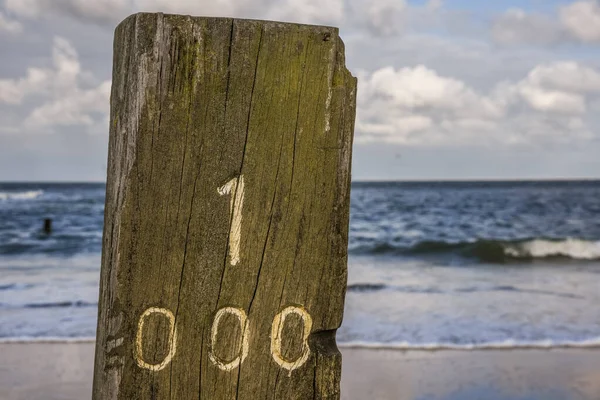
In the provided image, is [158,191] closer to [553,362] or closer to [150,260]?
[150,260]

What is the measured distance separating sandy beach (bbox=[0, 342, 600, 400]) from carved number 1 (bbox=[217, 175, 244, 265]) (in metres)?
4.08

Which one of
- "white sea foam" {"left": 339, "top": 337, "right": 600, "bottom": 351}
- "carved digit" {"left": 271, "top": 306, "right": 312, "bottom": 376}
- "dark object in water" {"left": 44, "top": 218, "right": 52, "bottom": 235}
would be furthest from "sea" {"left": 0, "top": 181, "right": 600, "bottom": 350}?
"carved digit" {"left": 271, "top": 306, "right": 312, "bottom": 376}

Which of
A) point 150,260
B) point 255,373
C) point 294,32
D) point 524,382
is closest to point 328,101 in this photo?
point 294,32

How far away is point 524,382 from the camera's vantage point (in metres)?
5.76

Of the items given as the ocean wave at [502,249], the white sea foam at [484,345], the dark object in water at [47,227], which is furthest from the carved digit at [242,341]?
the dark object in water at [47,227]

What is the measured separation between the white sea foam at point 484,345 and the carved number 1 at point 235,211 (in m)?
5.51

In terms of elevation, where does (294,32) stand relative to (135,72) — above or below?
above

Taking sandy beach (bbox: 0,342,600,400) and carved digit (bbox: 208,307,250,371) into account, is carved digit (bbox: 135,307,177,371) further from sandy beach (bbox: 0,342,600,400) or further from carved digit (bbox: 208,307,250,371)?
sandy beach (bbox: 0,342,600,400)

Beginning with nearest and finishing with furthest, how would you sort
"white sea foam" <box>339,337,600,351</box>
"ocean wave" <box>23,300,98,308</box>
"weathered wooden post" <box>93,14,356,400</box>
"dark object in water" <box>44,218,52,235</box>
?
"weathered wooden post" <box>93,14,356,400</box>, "white sea foam" <box>339,337,600,351</box>, "ocean wave" <box>23,300,98,308</box>, "dark object in water" <box>44,218,52,235</box>

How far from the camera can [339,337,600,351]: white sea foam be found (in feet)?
22.4

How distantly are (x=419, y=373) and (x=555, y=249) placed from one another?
1331 cm

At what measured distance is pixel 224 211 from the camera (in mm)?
1477

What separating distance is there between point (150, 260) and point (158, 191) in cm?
15

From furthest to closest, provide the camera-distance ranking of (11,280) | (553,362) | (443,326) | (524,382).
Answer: (11,280) → (443,326) → (553,362) → (524,382)
